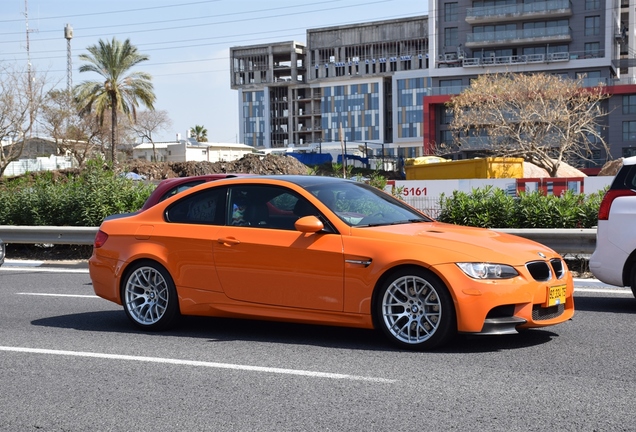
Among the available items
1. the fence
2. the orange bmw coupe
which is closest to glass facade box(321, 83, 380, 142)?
the fence

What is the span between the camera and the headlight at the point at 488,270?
6.66 m

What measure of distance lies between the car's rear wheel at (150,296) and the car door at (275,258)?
2.05ft

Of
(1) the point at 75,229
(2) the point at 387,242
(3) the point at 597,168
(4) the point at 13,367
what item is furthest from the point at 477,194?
(3) the point at 597,168

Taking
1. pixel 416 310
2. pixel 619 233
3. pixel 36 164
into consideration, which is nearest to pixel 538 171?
pixel 619 233

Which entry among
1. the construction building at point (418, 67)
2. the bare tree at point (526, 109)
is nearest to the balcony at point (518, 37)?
the construction building at point (418, 67)

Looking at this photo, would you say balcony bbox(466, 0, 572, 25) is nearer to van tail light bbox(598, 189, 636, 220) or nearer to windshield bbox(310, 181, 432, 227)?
van tail light bbox(598, 189, 636, 220)

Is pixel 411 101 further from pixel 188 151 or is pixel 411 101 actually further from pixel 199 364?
pixel 199 364

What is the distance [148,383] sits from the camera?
609 centimetres

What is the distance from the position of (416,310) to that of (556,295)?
3.92 ft

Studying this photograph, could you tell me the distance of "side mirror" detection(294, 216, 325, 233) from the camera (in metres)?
7.16

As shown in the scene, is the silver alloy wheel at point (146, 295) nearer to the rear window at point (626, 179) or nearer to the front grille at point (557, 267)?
the front grille at point (557, 267)

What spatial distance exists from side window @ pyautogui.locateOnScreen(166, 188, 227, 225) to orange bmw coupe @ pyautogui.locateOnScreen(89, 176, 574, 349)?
13 mm

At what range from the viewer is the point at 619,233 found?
9.18 m

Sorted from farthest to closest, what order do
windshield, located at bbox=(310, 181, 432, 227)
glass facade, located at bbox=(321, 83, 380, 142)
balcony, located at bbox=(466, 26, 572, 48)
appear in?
1. glass facade, located at bbox=(321, 83, 380, 142)
2. balcony, located at bbox=(466, 26, 572, 48)
3. windshield, located at bbox=(310, 181, 432, 227)
